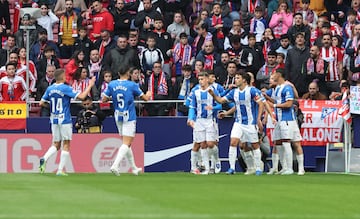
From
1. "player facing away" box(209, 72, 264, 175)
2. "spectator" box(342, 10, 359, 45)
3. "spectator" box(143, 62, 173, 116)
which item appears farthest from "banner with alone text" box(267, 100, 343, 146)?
"player facing away" box(209, 72, 264, 175)

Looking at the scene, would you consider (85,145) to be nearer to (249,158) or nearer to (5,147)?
(5,147)

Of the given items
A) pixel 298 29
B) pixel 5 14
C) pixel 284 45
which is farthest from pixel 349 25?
pixel 5 14

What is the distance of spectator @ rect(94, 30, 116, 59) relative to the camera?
31.4 metres

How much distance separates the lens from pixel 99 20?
3238 centimetres

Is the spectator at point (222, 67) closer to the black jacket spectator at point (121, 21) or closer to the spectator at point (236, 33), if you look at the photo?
the spectator at point (236, 33)

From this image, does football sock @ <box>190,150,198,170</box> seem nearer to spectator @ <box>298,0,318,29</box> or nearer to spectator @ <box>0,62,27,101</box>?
spectator @ <box>0,62,27,101</box>

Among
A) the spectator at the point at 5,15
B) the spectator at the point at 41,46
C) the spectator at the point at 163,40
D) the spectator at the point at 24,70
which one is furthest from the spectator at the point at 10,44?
the spectator at the point at 163,40

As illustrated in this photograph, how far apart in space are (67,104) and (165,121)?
228 inches

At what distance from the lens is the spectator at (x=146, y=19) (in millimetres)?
32016

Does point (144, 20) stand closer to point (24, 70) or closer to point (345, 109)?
point (24, 70)

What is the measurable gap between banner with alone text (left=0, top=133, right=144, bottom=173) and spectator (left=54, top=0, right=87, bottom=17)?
21.6 ft

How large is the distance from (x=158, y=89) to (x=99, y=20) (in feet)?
12.3

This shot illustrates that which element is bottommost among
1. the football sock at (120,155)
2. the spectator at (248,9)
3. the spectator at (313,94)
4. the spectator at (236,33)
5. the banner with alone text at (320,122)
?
the football sock at (120,155)

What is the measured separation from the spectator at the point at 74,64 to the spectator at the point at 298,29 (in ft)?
19.4
